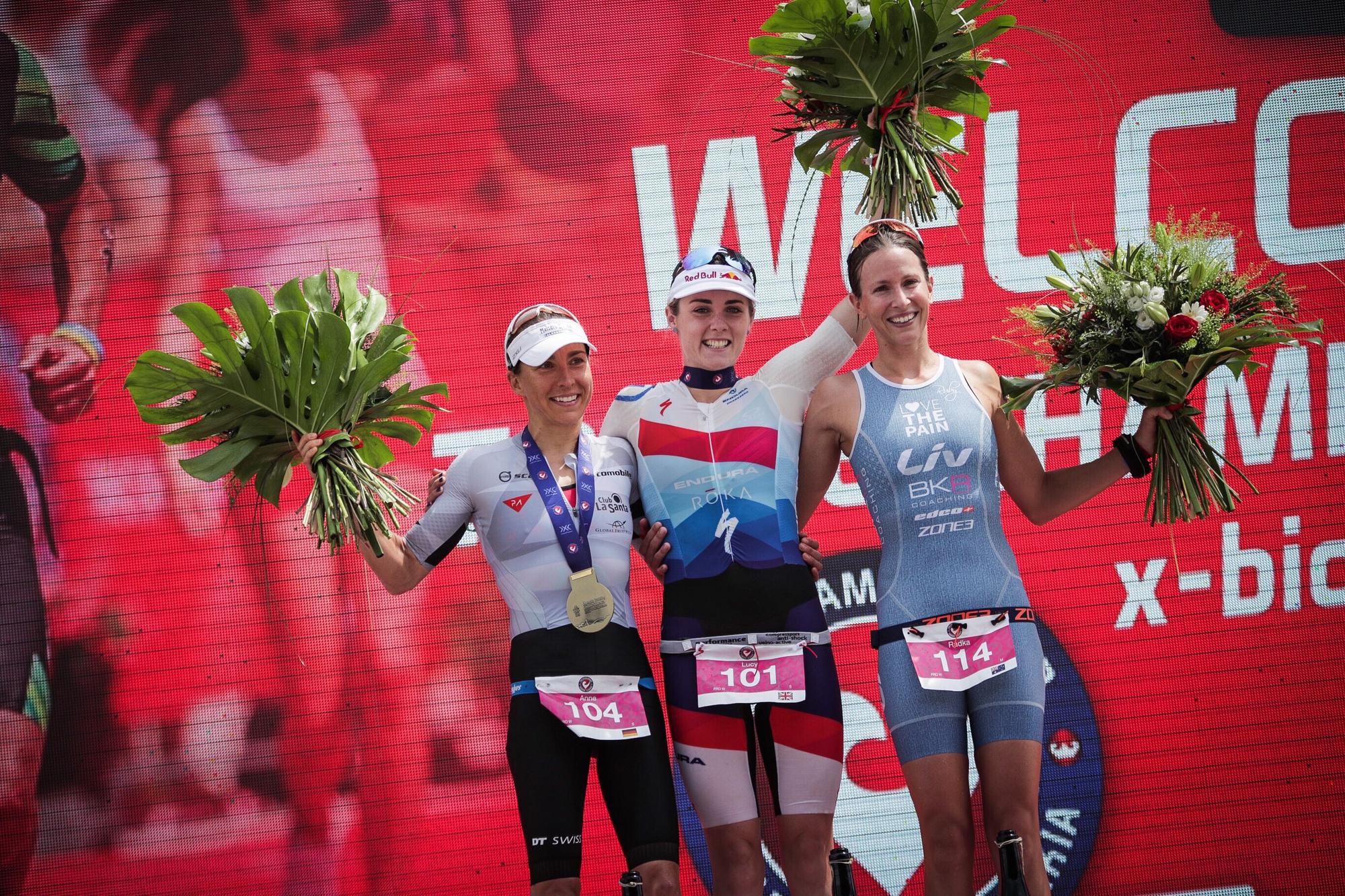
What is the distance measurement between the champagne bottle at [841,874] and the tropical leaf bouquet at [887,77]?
1479 mm

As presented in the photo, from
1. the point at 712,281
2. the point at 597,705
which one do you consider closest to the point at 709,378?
the point at 712,281

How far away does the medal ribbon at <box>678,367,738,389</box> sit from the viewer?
2.77 metres

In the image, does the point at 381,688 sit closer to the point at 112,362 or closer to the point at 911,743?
the point at 112,362

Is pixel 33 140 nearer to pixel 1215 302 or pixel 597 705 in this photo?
pixel 597 705

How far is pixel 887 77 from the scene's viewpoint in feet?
8.91

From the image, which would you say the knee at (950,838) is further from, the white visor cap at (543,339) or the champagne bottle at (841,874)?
the white visor cap at (543,339)

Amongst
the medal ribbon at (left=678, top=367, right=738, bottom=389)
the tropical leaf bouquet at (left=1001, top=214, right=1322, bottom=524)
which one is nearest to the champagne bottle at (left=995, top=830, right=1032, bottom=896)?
the tropical leaf bouquet at (left=1001, top=214, right=1322, bottom=524)

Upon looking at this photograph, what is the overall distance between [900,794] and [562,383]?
2088 millimetres

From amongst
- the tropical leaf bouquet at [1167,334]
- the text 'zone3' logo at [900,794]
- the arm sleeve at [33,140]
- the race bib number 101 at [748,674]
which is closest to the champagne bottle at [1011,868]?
the race bib number 101 at [748,674]

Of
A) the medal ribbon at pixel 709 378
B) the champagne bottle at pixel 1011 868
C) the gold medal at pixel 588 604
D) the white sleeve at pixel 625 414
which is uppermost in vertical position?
the medal ribbon at pixel 709 378

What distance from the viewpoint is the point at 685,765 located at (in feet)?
8.45

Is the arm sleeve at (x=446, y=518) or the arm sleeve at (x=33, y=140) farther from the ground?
the arm sleeve at (x=33, y=140)

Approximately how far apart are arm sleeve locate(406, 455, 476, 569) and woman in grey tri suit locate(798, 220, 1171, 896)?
81cm

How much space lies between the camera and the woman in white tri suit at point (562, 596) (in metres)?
2.50
